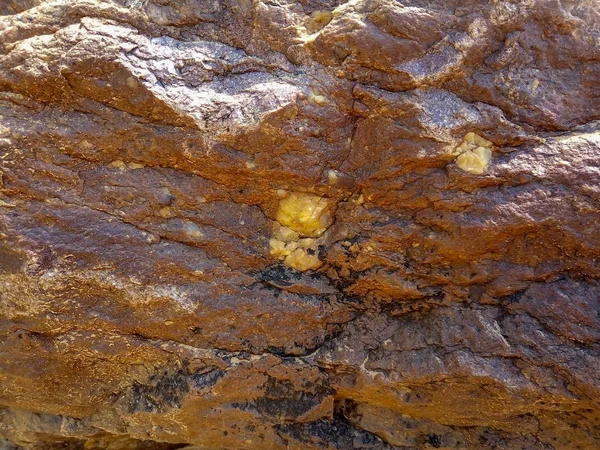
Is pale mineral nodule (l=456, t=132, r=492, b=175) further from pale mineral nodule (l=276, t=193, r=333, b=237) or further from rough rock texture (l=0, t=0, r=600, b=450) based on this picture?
pale mineral nodule (l=276, t=193, r=333, b=237)

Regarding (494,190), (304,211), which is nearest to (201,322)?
(304,211)

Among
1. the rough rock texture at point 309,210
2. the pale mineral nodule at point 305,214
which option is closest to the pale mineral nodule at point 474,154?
the rough rock texture at point 309,210

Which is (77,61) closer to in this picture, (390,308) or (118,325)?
(118,325)

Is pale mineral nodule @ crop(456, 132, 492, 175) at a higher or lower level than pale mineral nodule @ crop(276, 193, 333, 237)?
higher

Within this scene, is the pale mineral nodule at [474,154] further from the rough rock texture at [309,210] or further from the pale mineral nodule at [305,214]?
the pale mineral nodule at [305,214]

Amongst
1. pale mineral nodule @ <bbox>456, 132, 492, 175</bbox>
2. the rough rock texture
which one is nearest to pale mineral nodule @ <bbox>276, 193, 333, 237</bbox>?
the rough rock texture

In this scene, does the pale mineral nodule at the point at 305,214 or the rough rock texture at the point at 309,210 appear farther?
the pale mineral nodule at the point at 305,214

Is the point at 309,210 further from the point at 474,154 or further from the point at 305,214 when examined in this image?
the point at 474,154

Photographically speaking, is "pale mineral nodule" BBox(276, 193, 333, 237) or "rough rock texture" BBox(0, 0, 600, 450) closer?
"rough rock texture" BBox(0, 0, 600, 450)
